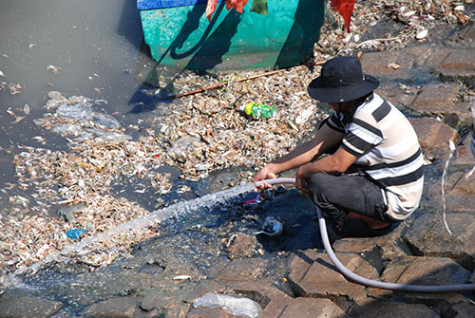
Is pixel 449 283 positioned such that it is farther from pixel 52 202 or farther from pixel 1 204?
pixel 1 204

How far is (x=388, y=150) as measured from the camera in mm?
3039

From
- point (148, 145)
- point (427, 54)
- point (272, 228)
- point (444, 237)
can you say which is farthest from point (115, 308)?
point (427, 54)

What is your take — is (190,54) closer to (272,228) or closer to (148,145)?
(148,145)

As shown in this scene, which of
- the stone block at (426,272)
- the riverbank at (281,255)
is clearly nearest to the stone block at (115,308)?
the riverbank at (281,255)

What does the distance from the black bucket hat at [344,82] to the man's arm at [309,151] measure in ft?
1.63

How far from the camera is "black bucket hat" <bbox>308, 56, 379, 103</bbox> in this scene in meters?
2.96

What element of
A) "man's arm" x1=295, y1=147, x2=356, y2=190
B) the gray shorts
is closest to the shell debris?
"man's arm" x1=295, y1=147, x2=356, y2=190

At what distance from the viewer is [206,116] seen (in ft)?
18.6

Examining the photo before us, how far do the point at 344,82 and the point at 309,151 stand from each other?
0.71 meters

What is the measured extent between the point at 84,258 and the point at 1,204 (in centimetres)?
110

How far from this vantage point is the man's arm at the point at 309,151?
11.4ft

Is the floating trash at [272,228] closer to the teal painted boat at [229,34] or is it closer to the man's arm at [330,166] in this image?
the man's arm at [330,166]

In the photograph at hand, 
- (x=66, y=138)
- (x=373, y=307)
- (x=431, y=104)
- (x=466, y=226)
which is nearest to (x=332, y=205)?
(x=373, y=307)

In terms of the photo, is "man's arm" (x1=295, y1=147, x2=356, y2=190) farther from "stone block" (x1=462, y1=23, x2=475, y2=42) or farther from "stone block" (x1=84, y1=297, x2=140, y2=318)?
"stone block" (x1=462, y1=23, x2=475, y2=42)
